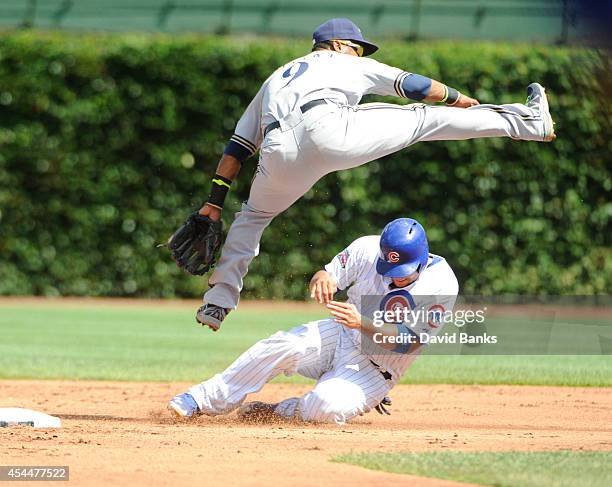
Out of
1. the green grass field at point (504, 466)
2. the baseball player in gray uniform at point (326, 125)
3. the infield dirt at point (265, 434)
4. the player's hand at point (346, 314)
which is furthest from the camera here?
the baseball player in gray uniform at point (326, 125)

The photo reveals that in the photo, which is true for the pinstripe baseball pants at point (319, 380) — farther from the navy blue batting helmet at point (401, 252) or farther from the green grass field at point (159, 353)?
the green grass field at point (159, 353)

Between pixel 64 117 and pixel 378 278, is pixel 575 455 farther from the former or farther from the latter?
pixel 64 117

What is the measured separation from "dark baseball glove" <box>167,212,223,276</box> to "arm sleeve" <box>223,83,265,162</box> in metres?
0.50

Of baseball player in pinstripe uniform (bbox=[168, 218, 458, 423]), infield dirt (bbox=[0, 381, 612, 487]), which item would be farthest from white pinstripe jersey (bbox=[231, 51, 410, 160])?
infield dirt (bbox=[0, 381, 612, 487])

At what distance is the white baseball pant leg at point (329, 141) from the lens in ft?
21.8

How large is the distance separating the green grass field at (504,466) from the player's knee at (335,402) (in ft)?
3.92

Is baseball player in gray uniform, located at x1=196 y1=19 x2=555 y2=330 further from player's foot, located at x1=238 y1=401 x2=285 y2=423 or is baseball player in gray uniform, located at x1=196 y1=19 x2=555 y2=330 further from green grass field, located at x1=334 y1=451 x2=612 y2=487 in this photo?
green grass field, located at x1=334 y1=451 x2=612 y2=487

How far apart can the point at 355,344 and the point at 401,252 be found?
73cm

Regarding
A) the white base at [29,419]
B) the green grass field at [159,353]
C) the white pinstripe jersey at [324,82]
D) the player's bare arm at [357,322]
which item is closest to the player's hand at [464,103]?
the white pinstripe jersey at [324,82]

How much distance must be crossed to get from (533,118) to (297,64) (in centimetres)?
157

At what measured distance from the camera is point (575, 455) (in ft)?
17.7

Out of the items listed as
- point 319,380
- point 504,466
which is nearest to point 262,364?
point 319,380

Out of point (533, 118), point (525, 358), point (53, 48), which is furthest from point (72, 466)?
point (53, 48)

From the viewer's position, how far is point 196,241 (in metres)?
7.35
